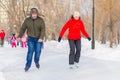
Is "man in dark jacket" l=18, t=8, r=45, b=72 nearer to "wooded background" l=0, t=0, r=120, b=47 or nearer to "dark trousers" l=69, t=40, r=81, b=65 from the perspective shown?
"dark trousers" l=69, t=40, r=81, b=65

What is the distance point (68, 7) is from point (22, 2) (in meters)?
22.1

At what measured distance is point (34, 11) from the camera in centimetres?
988

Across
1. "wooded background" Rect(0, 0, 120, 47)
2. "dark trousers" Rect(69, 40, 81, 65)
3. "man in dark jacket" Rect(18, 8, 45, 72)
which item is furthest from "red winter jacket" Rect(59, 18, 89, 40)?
"wooded background" Rect(0, 0, 120, 47)

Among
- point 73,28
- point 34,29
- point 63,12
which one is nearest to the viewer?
point 34,29

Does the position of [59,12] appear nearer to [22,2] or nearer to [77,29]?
[22,2]

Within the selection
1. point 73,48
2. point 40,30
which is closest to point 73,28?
point 73,48

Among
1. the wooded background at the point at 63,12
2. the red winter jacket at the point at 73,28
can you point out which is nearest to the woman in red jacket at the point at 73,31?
the red winter jacket at the point at 73,28

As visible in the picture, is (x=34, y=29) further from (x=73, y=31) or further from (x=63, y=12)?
(x=63, y=12)

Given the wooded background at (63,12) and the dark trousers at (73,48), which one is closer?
the dark trousers at (73,48)

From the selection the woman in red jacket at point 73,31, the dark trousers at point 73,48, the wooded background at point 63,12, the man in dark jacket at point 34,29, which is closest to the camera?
the man in dark jacket at point 34,29

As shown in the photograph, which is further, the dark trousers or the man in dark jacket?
the dark trousers

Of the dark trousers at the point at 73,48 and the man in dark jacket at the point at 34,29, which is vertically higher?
the man in dark jacket at the point at 34,29

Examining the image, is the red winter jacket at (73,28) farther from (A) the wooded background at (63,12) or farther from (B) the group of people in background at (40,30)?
(A) the wooded background at (63,12)

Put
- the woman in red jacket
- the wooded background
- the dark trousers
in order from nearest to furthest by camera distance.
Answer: the woman in red jacket
the dark trousers
the wooded background
